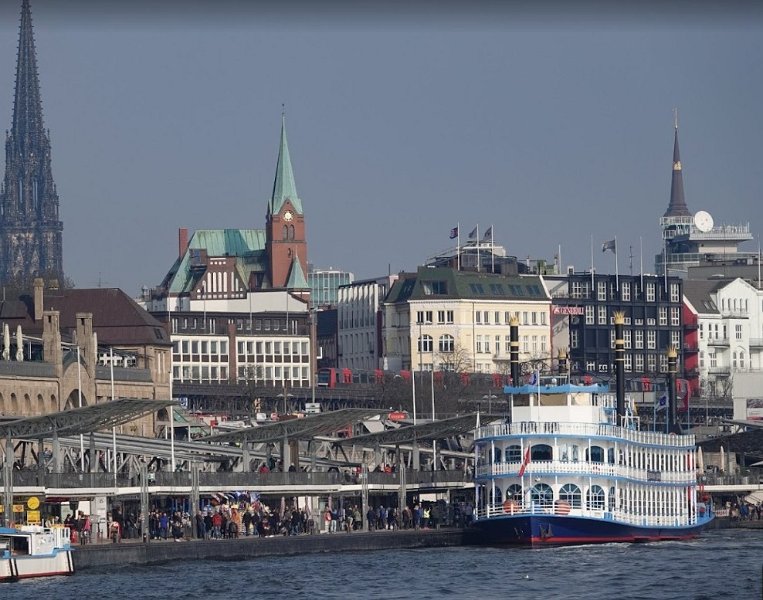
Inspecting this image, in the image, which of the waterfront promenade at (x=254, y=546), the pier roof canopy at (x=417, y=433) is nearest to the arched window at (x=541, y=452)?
the waterfront promenade at (x=254, y=546)

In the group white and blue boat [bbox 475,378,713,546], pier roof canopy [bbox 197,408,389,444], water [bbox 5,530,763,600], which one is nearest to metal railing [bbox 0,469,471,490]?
pier roof canopy [bbox 197,408,389,444]

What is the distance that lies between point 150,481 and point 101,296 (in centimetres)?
7215

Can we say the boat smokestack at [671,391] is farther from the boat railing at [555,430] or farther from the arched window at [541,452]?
the arched window at [541,452]

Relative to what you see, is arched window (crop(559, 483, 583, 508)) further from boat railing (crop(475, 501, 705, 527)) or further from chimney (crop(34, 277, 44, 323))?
chimney (crop(34, 277, 44, 323))

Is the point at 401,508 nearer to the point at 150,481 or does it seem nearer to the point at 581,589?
the point at 150,481

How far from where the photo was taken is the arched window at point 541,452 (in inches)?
4267

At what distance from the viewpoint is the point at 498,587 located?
3423 inches

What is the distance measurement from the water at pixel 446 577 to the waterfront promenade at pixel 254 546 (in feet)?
2.94

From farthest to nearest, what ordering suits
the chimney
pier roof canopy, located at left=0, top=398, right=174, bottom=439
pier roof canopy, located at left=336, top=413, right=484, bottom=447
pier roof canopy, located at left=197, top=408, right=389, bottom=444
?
1. the chimney
2. pier roof canopy, located at left=336, top=413, right=484, bottom=447
3. pier roof canopy, located at left=197, top=408, right=389, bottom=444
4. pier roof canopy, located at left=0, top=398, right=174, bottom=439

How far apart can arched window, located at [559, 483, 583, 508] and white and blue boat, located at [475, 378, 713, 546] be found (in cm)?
4

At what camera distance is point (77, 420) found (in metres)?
98.9

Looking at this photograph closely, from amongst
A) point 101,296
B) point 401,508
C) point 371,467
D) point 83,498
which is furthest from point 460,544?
point 101,296

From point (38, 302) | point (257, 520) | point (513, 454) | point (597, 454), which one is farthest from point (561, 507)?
point (38, 302)

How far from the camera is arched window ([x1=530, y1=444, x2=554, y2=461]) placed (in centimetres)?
10838
